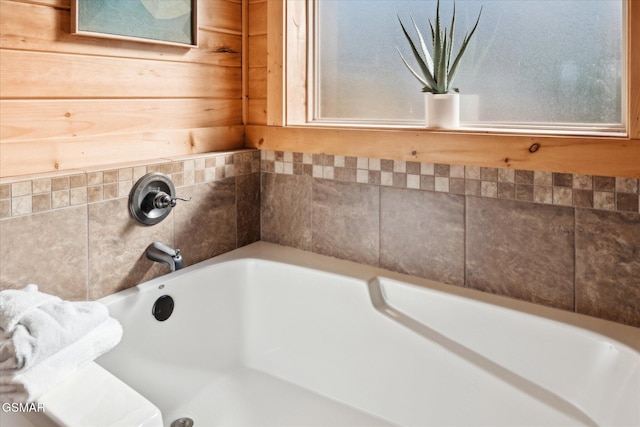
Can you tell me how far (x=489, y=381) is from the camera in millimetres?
1450

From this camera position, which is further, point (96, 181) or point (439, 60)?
point (439, 60)

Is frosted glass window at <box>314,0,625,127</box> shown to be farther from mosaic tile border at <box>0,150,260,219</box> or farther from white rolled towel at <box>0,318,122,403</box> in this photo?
white rolled towel at <box>0,318,122,403</box>

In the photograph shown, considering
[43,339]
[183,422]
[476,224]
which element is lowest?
[183,422]

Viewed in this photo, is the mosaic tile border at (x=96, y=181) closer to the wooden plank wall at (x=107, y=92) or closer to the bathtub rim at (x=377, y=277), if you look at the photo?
the wooden plank wall at (x=107, y=92)

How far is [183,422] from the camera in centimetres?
161

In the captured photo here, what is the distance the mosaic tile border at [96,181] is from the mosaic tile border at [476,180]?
288 millimetres

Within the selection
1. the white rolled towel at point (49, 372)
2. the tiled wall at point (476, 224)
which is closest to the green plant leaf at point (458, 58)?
the tiled wall at point (476, 224)

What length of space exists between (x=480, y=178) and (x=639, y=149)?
0.43 m

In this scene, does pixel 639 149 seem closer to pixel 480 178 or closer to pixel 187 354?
pixel 480 178

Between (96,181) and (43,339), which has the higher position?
(96,181)

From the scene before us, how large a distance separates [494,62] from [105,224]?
1401mm

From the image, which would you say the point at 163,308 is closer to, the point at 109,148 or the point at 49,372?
the point at 109,148

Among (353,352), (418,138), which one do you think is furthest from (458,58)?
(353,352)

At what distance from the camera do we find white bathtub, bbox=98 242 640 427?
53.8 inches
